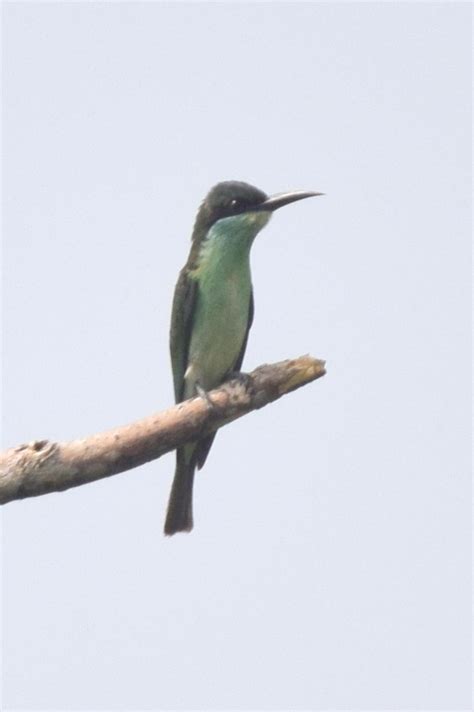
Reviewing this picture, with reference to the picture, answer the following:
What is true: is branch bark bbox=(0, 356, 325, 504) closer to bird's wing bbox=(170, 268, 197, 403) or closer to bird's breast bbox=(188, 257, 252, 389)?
bird's breast bbox=(188, 257, 252, 389)

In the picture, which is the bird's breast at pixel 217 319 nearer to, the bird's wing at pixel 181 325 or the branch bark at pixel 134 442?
the bird's wing at pixel 181 325

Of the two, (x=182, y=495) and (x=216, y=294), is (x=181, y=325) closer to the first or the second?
(x=216, y=294)

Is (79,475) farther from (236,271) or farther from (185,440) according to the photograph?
(236,271)

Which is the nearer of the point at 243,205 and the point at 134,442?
the point at 134,442

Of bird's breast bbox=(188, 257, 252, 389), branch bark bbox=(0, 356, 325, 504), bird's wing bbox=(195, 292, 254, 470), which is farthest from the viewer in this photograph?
bird's wing bbox=(195, 292, 254, 470)

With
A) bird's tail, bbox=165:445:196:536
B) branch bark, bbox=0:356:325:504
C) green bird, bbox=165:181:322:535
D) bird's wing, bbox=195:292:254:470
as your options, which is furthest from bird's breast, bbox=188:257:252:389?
branch bark, bbox=0:356:325:504

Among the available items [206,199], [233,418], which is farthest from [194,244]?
[233,418]

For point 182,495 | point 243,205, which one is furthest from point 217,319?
point 182,495
